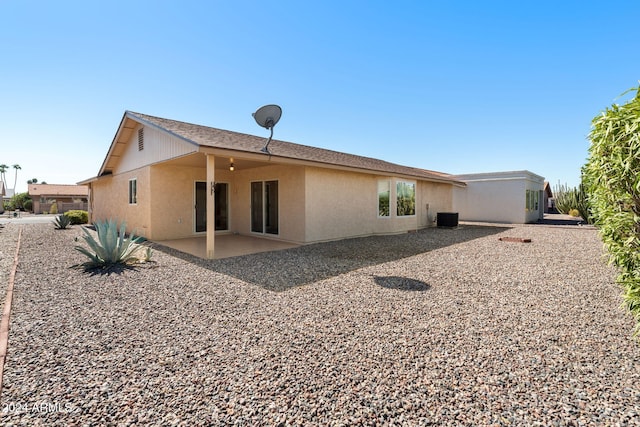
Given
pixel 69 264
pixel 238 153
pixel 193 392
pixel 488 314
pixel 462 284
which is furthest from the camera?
pixel 238 153

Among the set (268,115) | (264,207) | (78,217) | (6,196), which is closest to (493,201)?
(264,207)

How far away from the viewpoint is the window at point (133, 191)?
12.4 m

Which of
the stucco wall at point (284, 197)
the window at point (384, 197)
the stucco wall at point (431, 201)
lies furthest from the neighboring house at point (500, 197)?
the stucco wall at point (284, 197)

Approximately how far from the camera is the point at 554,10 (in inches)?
344

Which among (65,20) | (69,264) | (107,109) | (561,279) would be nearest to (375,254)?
(561,279)

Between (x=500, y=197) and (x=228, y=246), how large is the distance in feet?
63.6

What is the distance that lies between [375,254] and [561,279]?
416cm

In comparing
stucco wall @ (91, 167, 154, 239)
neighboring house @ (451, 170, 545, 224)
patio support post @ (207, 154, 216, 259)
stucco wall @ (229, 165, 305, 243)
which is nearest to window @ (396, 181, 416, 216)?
stucco wall @ (229, 165, 305, 243)

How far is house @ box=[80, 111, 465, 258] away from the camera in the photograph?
33.0 ft

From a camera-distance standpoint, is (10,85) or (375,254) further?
(10,85)

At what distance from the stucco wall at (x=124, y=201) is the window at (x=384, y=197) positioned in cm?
948

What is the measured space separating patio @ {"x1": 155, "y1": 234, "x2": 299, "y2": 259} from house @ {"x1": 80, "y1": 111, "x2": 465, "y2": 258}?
0.55 meters

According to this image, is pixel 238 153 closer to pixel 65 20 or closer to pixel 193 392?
pixel 193 392

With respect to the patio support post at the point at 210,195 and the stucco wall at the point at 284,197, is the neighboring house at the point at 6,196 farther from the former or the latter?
the patio support post at the point at 210,195
